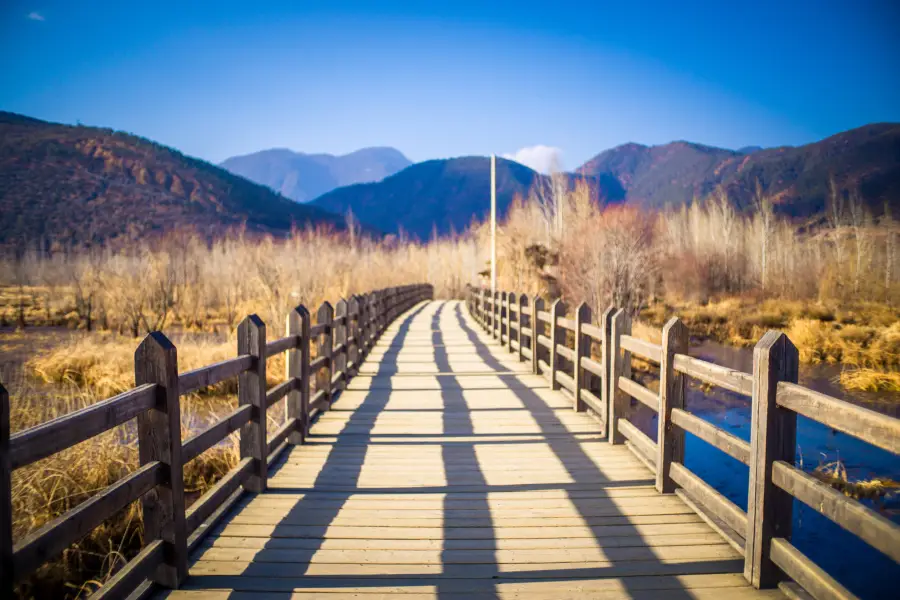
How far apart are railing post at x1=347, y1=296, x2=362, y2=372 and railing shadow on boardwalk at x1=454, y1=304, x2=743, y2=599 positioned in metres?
3.20

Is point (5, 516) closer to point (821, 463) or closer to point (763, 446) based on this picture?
point (763, 446)

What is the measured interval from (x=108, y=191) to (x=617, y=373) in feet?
234

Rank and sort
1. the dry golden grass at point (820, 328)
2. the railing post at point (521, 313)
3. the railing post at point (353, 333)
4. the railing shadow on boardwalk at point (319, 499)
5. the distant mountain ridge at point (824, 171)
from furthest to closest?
the distant mountain ridge at point (824, 171) < the dry golden grass at point (820, 328) < the railing post at point (521, 313) < the railing post at point (353, 333) < the railing shadow on boardwalk at point (319, 499)

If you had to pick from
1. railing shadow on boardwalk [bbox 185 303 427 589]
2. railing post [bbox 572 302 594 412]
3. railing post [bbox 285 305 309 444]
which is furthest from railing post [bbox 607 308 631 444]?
railing post [bbox 285 305 309 444]

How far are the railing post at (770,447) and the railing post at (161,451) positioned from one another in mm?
3072

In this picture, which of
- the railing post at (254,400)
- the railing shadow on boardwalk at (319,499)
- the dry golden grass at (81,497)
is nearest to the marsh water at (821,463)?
the railing shadow on boardwalk at (319,499)

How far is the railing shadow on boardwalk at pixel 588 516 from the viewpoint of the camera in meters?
3.25

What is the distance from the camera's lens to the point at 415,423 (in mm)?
6758

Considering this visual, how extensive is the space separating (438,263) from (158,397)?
150 ft

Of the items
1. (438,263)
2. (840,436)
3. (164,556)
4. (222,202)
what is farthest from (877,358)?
(222,202)

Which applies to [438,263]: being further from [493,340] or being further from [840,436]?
[840,436]

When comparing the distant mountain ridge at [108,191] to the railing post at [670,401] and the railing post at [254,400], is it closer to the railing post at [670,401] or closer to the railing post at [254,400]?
the railing post at [254,400]

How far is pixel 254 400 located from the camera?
4.60 metres

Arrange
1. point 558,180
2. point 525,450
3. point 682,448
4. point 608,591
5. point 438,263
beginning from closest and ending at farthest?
point 608,591 → point 682,448 → point 525,450 → point 558,180 → point 438,263
